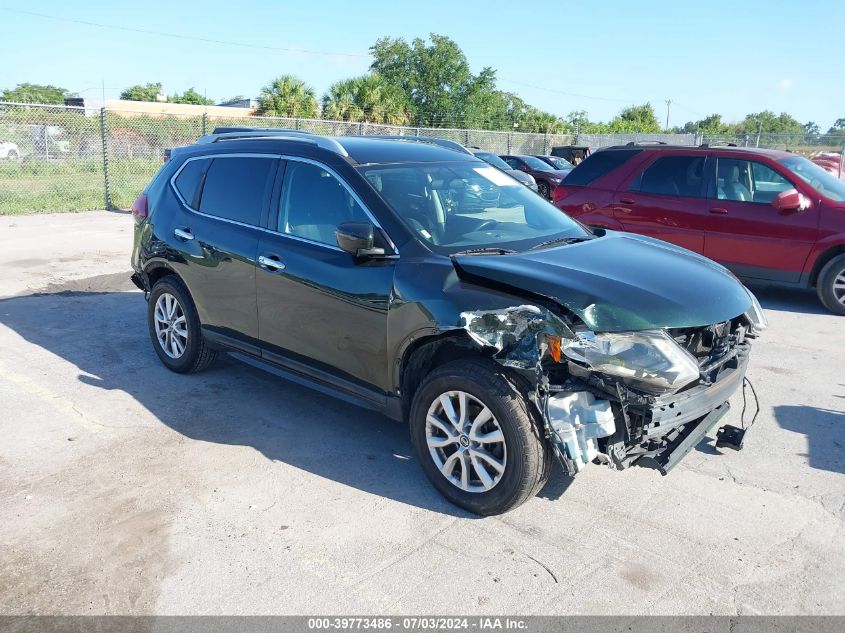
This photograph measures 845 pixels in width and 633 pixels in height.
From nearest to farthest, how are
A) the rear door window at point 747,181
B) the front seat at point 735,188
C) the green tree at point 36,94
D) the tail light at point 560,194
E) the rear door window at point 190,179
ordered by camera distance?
the rear door window at point 190,179, the rear door window at point 747,181, the front seat at point 735,188, the tail light at point 560,194, the green tree at point 36,94

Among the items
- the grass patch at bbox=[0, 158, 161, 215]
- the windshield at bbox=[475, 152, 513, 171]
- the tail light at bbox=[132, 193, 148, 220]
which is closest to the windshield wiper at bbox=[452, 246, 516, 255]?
the windshield at bbox=[475, 152, 513, 171]

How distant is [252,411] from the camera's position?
5.01 metres

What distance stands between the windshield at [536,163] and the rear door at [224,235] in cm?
1613

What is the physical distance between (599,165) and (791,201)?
240 centimetres

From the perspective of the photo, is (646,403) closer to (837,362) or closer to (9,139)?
(837,362)

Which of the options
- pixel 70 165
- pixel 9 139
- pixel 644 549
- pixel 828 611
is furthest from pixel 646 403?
pixel 70 165

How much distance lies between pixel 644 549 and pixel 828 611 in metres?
0.78

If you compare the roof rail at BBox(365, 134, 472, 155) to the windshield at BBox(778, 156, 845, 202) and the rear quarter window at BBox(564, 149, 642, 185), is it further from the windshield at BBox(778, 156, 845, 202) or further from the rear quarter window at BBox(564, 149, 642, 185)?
the windshield at BBox(778, 156, 845, 202)

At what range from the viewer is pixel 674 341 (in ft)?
11.4

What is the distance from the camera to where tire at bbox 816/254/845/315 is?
307 inches

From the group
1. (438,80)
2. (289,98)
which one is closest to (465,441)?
(289,98)

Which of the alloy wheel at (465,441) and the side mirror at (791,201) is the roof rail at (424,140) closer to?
the alloy wheel at (465,441)

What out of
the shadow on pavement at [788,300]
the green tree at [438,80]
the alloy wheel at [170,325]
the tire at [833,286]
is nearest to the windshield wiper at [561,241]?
the alloy wheel at [170,325]

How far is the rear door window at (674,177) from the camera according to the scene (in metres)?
8.51
